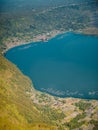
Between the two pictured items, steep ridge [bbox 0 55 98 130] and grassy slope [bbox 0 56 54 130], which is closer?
grassy slope [bbox 0 56 54 130]

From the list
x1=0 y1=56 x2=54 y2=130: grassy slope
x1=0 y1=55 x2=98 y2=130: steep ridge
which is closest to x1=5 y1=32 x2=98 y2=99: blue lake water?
x1=0 y1=55 x2=98 y2=130: steep ridge

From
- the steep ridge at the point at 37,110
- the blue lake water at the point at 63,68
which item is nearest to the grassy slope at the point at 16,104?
the steep ridge at the point at 37,110

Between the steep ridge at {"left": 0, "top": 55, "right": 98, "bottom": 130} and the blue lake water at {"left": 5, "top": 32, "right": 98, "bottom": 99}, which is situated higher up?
the steep ridge at {"left": 0, "top": 55, "right": 98, "bottom": 130}

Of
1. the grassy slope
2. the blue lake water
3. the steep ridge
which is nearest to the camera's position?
the grassy slope

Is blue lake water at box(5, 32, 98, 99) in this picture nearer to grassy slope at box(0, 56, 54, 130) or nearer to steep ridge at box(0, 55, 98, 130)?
steep ridge at box(0, 55, 98, 130)

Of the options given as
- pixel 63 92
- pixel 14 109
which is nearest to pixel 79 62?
→ pixel 63 92

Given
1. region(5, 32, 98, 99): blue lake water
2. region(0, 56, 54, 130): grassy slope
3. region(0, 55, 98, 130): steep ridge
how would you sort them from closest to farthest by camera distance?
region(0, 56, 54, 130): grassy slope, region(0, 55, 98, 130): steep ridge, region(5, 32, 98, 99): blue lake water

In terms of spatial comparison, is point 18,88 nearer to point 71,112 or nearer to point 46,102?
point 46,102

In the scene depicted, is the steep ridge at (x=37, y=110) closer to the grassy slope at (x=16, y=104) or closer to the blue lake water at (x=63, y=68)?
the grassy slope at (x=16, y=104)
